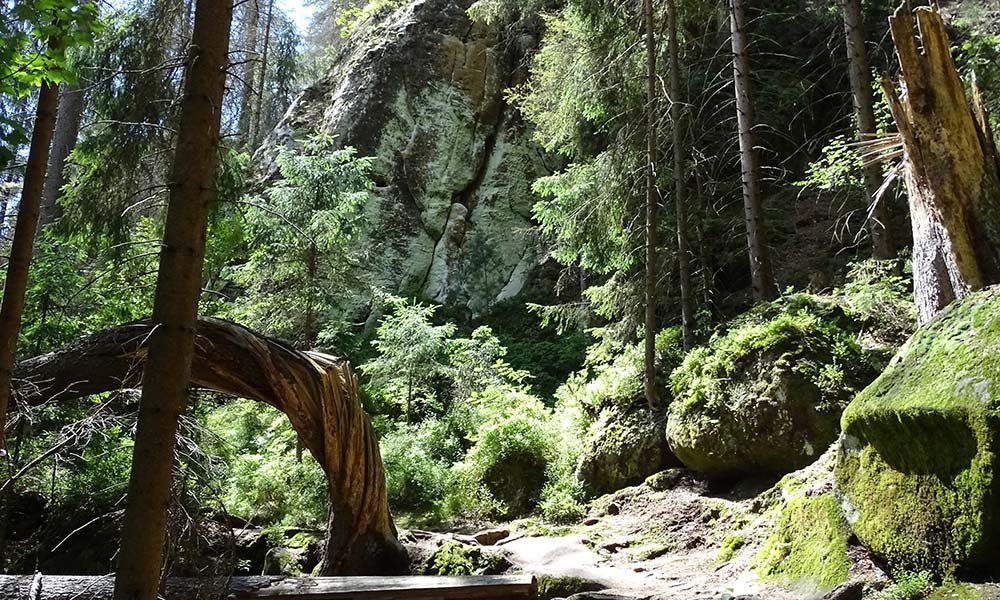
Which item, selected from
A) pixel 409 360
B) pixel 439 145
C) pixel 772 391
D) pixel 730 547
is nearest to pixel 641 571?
pixel 730 547

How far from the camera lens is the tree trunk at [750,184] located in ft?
33.9

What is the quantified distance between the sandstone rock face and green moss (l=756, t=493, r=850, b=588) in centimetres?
1629

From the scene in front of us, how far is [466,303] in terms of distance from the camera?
70.4 ft

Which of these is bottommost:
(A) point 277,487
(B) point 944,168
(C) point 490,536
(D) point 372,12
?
(C) point 490,536

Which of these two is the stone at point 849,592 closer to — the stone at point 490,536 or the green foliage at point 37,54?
the stone at point 490,536

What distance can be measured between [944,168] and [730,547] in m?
3.99

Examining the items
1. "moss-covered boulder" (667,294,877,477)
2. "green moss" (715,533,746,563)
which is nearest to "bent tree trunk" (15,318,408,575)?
"green moss" (715,533,746,563)

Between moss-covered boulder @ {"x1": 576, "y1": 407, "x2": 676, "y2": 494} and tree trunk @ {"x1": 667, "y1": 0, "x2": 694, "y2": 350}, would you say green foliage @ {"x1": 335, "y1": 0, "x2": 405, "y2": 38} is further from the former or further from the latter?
moss-covered boulder @ {"x1": 576, "y1": 407, "x2": 676, "y2": 494}

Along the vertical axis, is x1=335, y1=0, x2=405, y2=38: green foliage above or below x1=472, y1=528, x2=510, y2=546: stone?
above

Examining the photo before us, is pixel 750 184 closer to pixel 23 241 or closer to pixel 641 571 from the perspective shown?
pixel 641 571

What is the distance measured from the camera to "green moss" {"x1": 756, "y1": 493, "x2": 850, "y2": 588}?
4543 millimetres

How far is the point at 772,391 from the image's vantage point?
781cm

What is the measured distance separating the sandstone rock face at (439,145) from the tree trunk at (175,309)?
17.8m

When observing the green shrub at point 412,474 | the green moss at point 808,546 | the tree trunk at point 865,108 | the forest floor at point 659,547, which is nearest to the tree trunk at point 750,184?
the tree trunk at point 865,108
